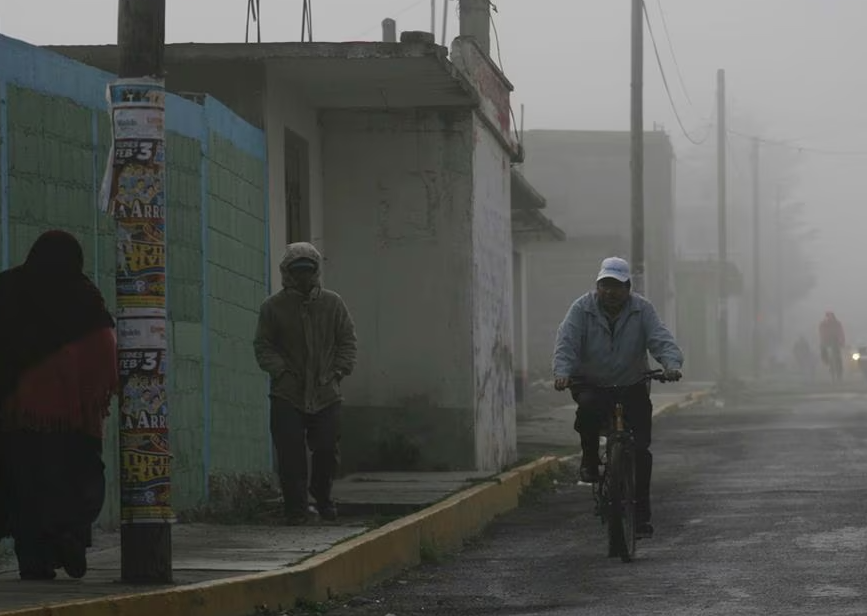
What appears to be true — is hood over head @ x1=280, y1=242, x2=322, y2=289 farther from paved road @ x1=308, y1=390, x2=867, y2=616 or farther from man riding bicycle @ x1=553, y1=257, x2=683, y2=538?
paved road @ x1=308, y1=390, x2=867, y2=616

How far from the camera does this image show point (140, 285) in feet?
27.2

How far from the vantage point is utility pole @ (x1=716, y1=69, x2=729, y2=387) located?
47000 millimetres

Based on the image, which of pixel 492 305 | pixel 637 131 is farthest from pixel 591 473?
pixel 637 131

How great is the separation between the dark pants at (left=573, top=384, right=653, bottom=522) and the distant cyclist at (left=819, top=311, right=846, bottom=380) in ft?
125

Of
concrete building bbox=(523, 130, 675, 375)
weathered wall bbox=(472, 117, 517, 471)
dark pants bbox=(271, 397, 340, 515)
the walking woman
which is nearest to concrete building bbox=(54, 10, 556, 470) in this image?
weathered wall bbox=(472, 117, 517, 471)

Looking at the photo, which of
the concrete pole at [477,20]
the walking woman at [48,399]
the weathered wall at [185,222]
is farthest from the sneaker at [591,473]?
the concrete pole at [477,20]

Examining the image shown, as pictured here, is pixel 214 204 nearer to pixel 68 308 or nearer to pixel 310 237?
pixel 310 237

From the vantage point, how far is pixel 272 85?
14.6 meters

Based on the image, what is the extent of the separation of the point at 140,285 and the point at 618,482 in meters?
3.59

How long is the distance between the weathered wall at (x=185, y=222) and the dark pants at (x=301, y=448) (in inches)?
25.3

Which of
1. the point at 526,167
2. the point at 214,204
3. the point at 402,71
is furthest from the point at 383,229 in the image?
the point at 526,167

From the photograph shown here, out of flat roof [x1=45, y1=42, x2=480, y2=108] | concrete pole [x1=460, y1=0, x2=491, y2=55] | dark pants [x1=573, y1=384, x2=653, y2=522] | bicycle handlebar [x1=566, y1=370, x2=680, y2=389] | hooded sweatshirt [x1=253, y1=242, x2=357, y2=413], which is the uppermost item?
concrete pole [x1=460, y1=0, x2=491, y2=55]

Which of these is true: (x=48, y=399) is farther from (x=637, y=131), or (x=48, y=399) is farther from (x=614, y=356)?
(x=637, y=131)

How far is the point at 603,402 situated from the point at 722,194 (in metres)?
37.8
